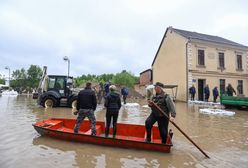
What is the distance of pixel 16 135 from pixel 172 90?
71.9 feet

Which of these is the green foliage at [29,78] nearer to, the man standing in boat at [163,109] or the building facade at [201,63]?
the building facade at [201,63]

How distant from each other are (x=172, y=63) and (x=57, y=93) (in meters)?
15.8

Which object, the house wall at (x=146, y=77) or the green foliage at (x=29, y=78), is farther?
the green foliage at (x=29, y=78)

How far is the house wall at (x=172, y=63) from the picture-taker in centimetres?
2583

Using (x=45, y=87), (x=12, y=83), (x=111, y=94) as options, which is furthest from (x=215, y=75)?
(x=12, y=83)

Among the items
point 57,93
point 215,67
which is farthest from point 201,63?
point 57,93

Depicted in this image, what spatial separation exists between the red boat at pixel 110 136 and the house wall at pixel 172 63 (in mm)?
18666

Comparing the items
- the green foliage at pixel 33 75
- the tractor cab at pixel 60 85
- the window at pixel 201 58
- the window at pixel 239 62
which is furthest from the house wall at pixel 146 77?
the green foliage at pixel 33 75

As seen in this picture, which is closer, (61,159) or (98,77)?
(61,159)

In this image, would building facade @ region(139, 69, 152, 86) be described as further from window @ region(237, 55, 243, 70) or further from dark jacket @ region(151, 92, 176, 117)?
dark jacket @ region(151, 92, 176, 117)

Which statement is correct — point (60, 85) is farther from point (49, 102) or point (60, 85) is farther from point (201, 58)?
point (201, 58)

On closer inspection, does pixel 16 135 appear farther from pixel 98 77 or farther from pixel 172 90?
pixel 98 77

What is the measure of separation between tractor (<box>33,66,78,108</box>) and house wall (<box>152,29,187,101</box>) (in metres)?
13.5

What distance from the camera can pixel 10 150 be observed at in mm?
5797
